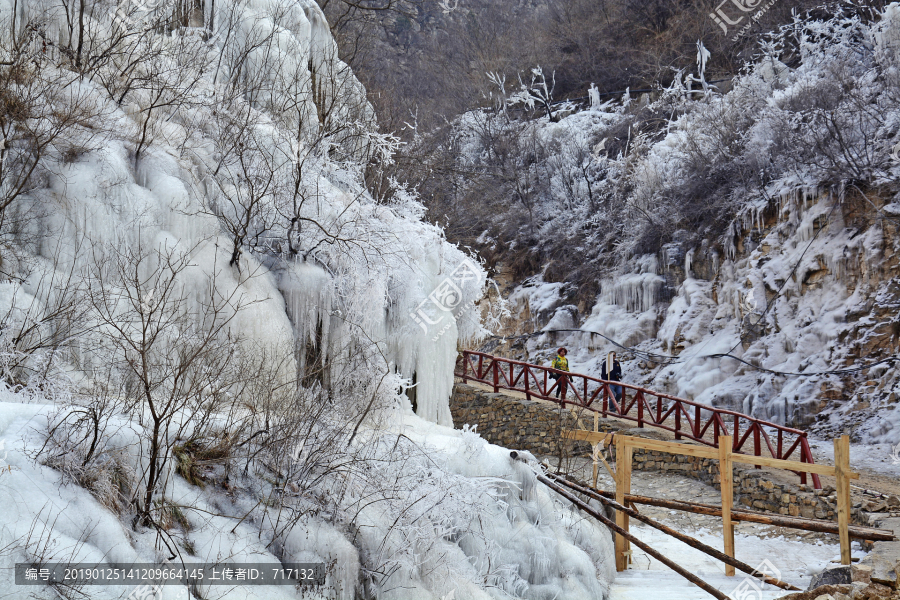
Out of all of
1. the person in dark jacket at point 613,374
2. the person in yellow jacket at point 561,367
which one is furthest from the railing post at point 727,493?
the person in yellow jacket at point 561,367

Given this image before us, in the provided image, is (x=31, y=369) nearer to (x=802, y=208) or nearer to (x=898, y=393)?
(x=898, y=393)

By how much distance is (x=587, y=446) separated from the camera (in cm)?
1616

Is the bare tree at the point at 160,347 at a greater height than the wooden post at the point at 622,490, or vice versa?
the bare tree at the point at 160,347

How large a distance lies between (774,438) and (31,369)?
1309cm

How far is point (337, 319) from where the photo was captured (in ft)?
28.8

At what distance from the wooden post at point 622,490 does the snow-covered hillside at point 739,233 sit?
267 inches

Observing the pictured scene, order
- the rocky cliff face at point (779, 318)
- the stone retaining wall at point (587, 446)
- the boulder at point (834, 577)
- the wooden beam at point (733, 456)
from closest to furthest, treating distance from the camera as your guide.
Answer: the boulder at point (834, 577) → the wooden beam at point (733, 456) → the stone retaining wall at point (587, 446) → the rocky cliff face at point (779, 318)

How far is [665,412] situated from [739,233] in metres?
4.88

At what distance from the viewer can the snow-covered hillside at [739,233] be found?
591 inches

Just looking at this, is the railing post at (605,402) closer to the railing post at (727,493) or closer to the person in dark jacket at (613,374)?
the person in dark jacket at (613,374)

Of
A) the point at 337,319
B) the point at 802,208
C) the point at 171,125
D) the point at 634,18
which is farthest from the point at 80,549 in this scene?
the point at 634,18

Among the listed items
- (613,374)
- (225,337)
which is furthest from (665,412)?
(225,337)

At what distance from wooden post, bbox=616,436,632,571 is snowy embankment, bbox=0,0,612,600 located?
0.76m

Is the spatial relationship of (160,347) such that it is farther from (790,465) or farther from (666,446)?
(790,465)
